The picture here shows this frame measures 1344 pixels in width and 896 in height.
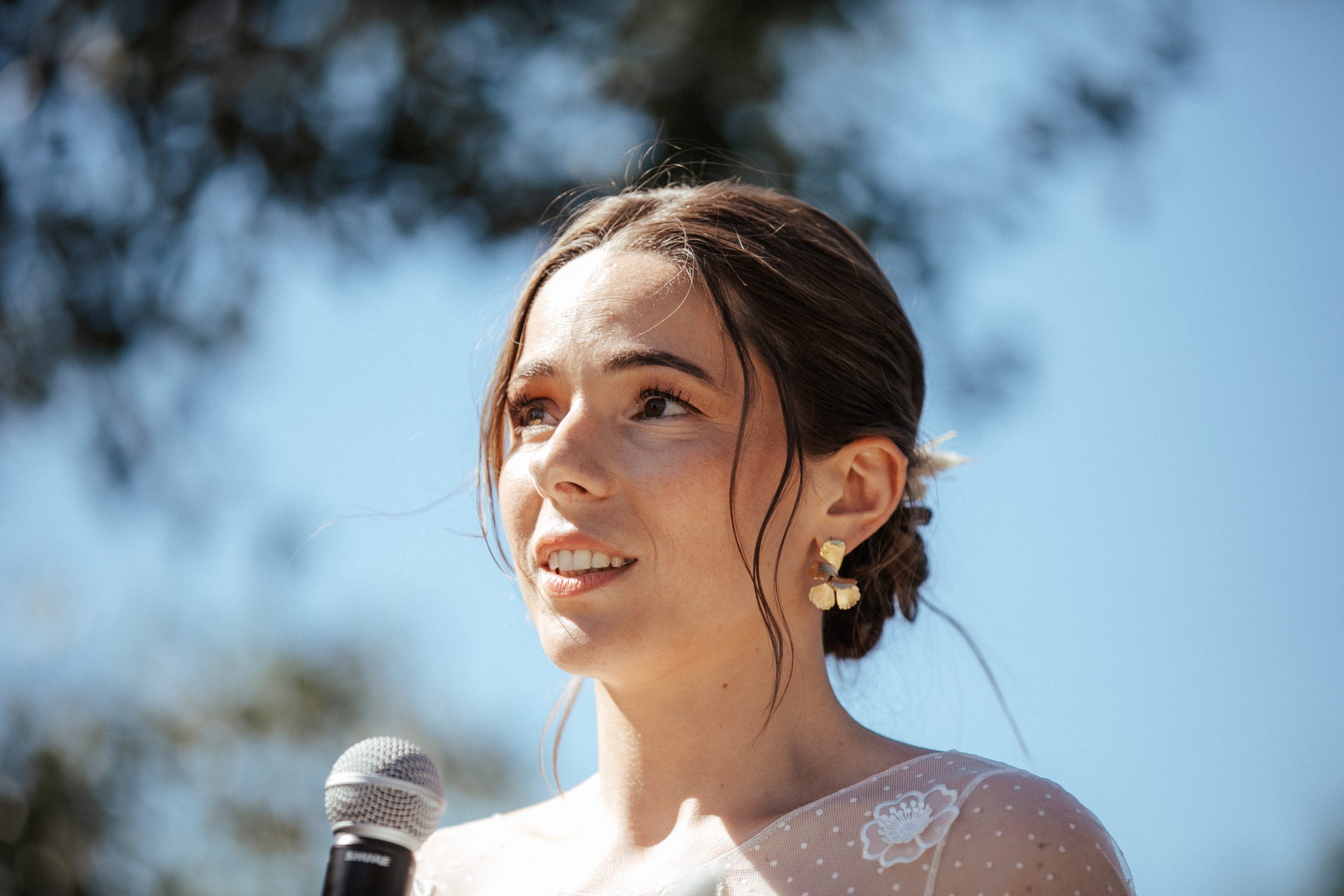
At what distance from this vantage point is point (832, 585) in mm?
1995

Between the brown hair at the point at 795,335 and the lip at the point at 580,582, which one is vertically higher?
the brown hair at the point at 795,335

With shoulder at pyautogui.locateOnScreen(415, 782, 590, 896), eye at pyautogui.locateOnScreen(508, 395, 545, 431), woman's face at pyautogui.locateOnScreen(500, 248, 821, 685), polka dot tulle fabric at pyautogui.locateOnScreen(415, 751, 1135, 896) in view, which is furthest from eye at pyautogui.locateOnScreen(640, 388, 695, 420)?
shoulder at pyautogui.locateOnScreen(415, 782, 590, 896)

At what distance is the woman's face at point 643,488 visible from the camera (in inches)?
72.6

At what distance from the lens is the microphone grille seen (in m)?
1.40

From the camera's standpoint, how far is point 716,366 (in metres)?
1.96

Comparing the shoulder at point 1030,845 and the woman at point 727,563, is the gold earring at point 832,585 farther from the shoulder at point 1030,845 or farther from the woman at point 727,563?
the shoulder at point 1030,845

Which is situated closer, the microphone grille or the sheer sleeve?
the microphone grille

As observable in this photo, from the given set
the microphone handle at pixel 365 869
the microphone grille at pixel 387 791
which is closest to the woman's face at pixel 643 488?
the microphone grille at pixel 387 791

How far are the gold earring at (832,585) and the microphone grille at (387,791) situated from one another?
72cm

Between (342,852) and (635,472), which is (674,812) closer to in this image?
(635,472)

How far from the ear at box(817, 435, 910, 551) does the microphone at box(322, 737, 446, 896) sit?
81 cm

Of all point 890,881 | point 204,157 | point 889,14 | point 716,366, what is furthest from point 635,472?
point 204,157

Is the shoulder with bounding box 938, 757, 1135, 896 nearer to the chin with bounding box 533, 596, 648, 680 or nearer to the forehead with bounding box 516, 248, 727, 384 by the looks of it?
the chin with bounding box 533, 596, 648, 680

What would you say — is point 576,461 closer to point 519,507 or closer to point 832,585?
point 519,507
